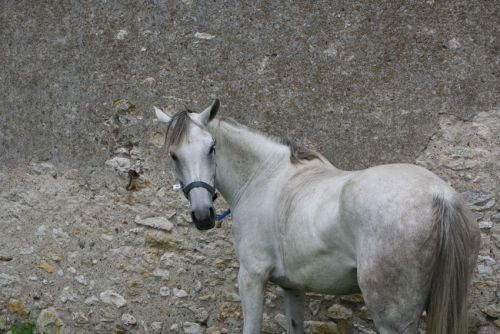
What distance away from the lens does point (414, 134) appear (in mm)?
4637

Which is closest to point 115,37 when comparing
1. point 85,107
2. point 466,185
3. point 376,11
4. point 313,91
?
point 85,107

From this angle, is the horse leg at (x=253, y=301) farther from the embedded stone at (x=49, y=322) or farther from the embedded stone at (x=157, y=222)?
the embedded stone at (x=49, y=322)

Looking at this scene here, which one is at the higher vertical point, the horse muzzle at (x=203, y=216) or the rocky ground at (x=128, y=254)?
the horse muzzle at (x=203, y=216)

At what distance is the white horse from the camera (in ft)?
9.29

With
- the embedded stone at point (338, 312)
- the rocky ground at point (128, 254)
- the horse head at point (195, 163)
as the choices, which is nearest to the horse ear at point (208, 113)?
the horse head at point (195, 163)

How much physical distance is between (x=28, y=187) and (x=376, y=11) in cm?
322

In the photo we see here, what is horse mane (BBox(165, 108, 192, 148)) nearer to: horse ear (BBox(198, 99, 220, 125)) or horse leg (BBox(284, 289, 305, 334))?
horse ear (BBox(198, 99, 220, 125))

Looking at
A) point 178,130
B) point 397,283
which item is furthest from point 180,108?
point 397,283

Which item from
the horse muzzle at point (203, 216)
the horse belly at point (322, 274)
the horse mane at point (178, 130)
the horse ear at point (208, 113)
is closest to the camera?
the horse belly at point (322, 274)

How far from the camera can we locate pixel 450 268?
2818mm

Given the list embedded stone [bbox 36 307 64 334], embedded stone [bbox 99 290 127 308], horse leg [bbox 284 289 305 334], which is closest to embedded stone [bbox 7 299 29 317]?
embedded stone [bbox 36 307 64 334]

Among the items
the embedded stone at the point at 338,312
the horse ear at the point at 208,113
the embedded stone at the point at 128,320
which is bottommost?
the embedded stone at the point at 128,320

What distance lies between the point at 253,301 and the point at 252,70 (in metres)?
2.02

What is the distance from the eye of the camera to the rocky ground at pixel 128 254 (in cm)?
461
